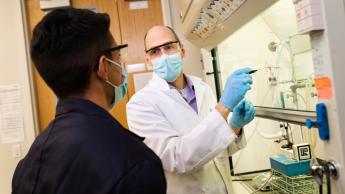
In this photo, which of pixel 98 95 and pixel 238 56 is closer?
pixel 98 95

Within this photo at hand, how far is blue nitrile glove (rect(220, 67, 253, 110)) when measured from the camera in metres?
1.06

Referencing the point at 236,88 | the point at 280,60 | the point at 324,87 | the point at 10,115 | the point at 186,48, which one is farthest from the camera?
the point at 186,48

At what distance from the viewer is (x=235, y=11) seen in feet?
3.75

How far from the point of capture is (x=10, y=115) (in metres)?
2.41

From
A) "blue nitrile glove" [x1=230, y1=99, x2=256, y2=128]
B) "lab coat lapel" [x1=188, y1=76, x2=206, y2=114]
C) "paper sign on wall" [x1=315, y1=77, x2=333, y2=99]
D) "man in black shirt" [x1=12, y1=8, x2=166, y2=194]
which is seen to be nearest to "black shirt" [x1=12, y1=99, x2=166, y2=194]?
"man in black shirt" [x1=12, y1=8, x2=166, y2=194]

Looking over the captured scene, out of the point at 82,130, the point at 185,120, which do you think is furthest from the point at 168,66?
the point at 82,130

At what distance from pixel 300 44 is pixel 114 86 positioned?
0.79m

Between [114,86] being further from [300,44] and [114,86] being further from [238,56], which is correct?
[238,56]

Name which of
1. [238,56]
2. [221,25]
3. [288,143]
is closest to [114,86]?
[221,25]

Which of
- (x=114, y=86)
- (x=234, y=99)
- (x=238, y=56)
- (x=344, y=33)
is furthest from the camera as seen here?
(x=238, y=56)

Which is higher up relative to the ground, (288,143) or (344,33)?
(344,33)

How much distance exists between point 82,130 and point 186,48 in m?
2.00

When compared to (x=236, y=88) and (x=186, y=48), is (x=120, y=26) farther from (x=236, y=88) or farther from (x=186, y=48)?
(x=236, y=88)

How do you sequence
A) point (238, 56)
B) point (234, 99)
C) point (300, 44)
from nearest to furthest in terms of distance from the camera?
point (234, 99) < point (300, 44) < point (238, 56)
